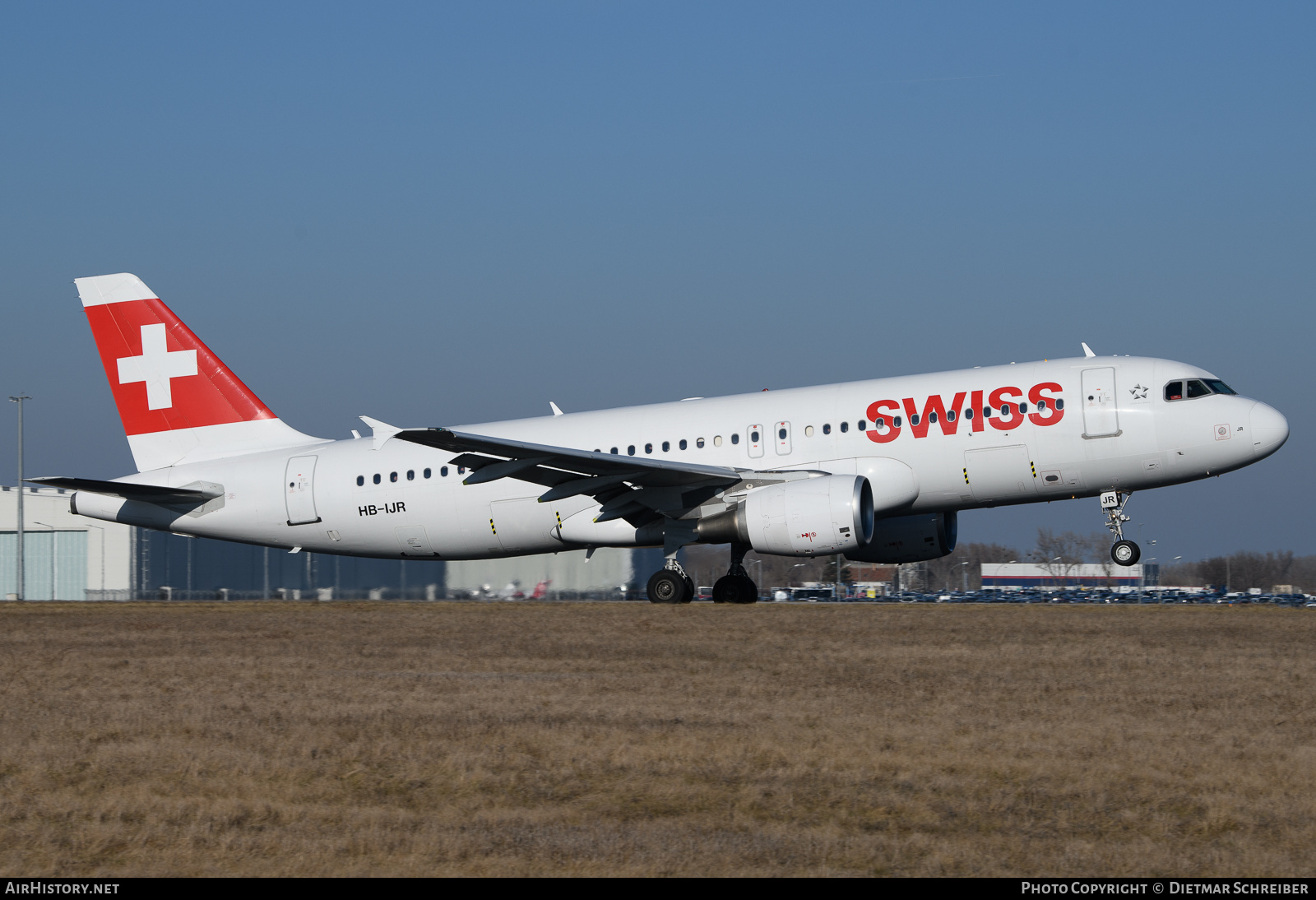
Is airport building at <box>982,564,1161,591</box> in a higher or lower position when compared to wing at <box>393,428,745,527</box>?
lower

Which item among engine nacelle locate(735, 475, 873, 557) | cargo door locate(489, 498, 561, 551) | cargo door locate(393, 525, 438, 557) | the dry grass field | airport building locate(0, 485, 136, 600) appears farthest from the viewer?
airport building locate(0, 485, 136, 600)

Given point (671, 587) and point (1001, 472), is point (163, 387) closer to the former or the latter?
point (671, 587)

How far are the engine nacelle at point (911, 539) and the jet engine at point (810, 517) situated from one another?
355cm

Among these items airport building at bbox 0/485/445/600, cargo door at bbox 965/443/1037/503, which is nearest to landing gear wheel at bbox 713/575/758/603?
cargo door at bbox 965/443/1037/503

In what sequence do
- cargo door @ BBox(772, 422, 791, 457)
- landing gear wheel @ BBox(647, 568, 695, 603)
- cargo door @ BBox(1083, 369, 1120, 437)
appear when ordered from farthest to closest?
landing gear wheel @ BBox(647, 568, 695, 603) → cargo door @ BBox(772, 422, 791, 457) → cargo door @ BBox(1083, 369, 1120, 437)

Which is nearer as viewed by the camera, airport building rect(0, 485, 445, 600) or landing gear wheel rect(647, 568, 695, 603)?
landing gear wheel rect(647, 568, 695, 603)

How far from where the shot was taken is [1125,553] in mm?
23750

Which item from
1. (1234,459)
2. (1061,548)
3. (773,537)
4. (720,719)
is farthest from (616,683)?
(1061,548)

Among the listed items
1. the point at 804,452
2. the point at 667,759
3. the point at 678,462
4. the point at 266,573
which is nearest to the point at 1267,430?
the point at 804,452

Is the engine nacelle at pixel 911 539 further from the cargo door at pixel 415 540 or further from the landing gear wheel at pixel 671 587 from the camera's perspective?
the cargo door at pixel 415 540

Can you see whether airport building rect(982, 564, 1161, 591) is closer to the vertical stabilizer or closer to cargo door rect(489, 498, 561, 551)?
cargo door rect(489, 498, 561, 551)

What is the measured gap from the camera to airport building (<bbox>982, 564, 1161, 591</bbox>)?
12044 centimetres

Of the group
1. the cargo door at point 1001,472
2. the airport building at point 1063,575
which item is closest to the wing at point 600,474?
the cargo door at point 1001,472

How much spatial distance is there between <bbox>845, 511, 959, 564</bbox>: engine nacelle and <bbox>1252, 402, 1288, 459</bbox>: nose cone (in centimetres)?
594
